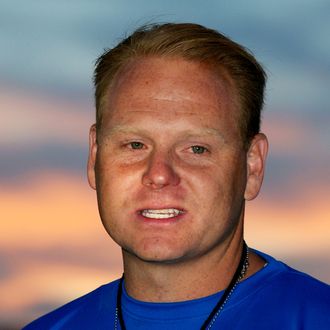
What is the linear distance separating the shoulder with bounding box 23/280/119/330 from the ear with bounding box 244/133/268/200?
1040mm

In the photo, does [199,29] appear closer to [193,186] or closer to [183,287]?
[193,186]

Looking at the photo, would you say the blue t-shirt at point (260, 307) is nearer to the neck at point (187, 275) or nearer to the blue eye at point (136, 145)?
the neck at point (187, 275)

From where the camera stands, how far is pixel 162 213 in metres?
5.83

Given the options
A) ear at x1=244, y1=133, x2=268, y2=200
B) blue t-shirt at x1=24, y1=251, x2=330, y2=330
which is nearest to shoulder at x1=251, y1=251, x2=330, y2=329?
blue t-shirt at x1=24, y1=251, x2=330, y2=330

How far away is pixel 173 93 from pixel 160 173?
51cm

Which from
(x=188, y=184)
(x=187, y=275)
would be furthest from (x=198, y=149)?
(x=187, y=275)

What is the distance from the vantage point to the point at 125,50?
A: 21.1ft

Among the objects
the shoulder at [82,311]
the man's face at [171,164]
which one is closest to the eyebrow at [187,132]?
the man's face at [171,164]

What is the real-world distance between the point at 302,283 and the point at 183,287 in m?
0.66

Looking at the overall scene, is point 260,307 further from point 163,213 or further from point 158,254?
point 163,213

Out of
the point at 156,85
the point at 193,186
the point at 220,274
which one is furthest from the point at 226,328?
the point at 156,85

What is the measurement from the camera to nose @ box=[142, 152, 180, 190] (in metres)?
5.76

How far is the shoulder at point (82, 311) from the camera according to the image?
664 centimetres

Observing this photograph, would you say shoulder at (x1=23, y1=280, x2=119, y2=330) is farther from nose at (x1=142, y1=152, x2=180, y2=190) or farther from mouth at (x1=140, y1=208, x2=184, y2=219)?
nose at (x1=142, y1=152, x2=180, y2=190)
